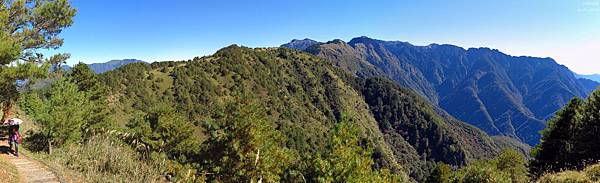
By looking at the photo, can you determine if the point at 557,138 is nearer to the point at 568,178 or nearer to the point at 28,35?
the point at 568,178

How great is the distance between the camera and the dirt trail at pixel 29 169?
1588cm

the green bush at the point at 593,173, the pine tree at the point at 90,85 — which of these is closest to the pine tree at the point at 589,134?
the green bush at the point at 593,173

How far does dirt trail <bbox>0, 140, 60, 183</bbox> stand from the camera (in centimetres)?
1588

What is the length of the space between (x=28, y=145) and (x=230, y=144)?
1239 centimetres

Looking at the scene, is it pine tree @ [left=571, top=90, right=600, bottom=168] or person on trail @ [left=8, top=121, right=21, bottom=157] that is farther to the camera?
pine tree @ [left=571, top=90, right=600, bottom=168]

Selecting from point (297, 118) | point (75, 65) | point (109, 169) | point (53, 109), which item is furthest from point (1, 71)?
point (297, 118)

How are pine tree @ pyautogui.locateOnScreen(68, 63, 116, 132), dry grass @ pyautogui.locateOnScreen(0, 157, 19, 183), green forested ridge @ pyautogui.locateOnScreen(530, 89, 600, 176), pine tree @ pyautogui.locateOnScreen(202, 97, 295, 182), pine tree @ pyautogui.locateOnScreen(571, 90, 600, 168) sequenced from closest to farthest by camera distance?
dry grass @ pyautogui.locateOnScreen(0, 157, 19, 183) < pine tree @ pyautogui.locateOnScreen(202, 97, 295, 182) < pine tree @ pyautogui.locateOnScreen(571, 90, 600, 168) < green forested ridge @ pyautogui.locateOnScreen(530, 89, 600, 176) < pine tree @ pyautogui.locateOnScreen(68, 63, 116, 132)

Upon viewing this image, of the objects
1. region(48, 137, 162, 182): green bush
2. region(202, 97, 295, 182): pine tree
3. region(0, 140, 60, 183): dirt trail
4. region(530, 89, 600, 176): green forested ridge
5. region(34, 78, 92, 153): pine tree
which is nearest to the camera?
region(48, 137, 162, 182): green bush

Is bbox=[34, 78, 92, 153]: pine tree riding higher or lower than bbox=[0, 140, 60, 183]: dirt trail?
higher

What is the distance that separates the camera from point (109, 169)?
16859mm

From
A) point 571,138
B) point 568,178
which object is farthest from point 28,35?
point 571,138

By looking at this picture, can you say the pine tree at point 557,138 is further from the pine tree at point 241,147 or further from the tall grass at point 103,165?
the tall grass at point 103,165

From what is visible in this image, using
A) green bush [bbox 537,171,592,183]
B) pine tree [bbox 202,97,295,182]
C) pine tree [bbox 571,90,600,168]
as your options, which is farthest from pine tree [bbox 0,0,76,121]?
pine tree [bbox 571,90,600,168]

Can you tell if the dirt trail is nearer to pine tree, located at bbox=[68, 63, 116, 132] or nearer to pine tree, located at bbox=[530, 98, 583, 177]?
pine tree, located at bbox=[68, 63, 116, 132]
